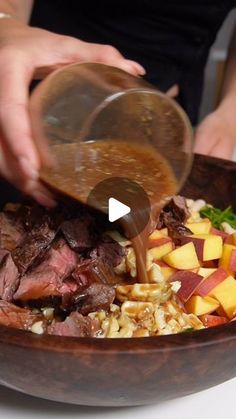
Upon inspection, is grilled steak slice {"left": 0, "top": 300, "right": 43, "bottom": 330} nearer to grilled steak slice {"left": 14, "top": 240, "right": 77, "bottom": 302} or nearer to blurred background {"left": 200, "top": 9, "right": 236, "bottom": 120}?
grilled steak slice {"left": 14, "top": 240, "right": 77, "bottom": 302}

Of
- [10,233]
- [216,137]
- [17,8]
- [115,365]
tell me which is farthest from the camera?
[216,137]

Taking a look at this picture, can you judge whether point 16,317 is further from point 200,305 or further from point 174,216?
point 174,216

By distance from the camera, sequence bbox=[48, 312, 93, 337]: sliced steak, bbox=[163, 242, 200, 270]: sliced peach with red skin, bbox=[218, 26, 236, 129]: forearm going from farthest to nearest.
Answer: bbox=[218, 26, 236, 129]: forearm → bbox=[163, 242, 200, 270]: sliced peach with red skin → bbox=[48, 312, 93, 337]: sliced steak

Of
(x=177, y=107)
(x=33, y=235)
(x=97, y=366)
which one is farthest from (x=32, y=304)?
(x=177, y=107)

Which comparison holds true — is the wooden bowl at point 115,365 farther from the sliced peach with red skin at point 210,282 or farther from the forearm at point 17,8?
the forearm at point 17,8

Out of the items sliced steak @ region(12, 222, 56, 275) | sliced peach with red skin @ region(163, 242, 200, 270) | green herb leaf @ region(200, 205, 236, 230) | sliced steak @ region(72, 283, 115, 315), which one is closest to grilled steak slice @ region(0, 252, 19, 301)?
sliced steak @ region(12, 222, 56, 275)

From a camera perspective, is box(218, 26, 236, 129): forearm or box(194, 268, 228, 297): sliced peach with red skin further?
box(218, 26, 236, 129): forearm

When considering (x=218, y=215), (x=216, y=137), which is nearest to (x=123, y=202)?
(x=218, y=215)
